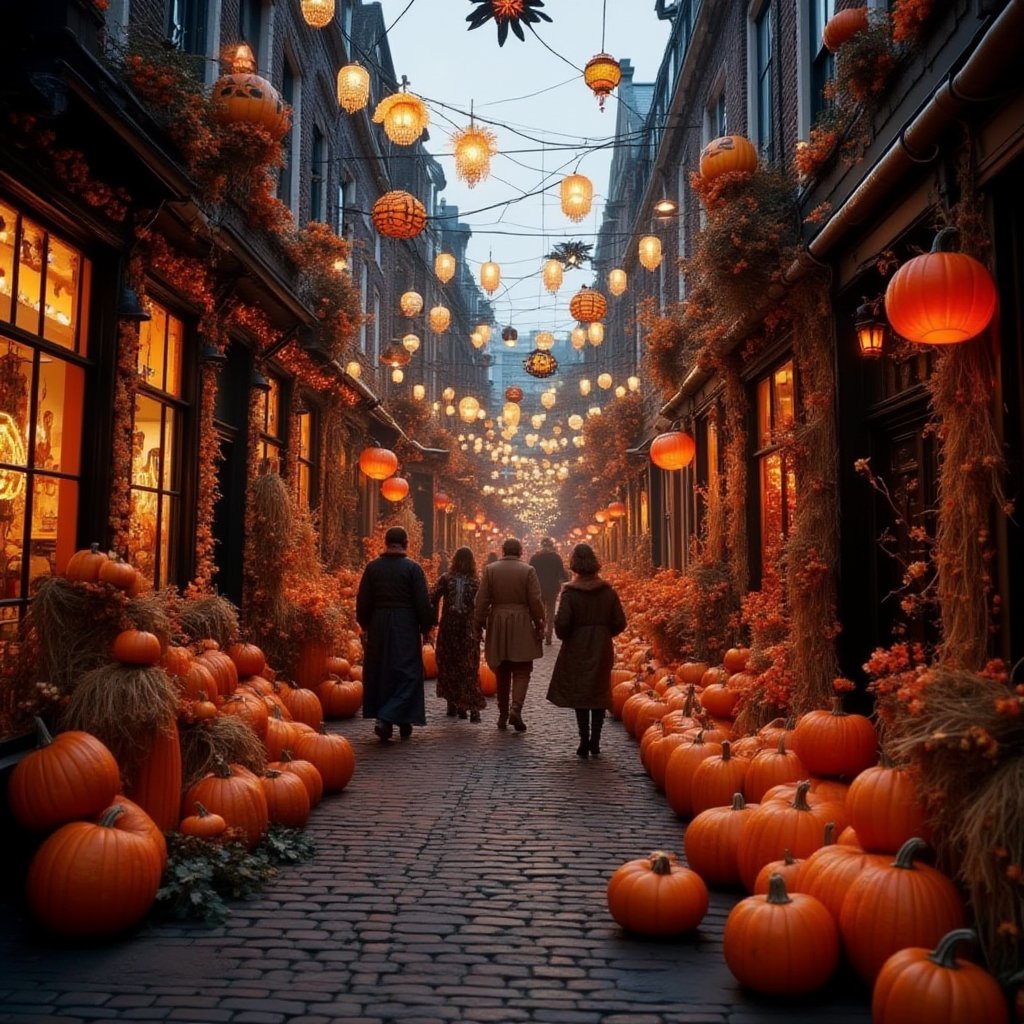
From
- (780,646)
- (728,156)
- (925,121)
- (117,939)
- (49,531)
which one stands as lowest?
(117,939)

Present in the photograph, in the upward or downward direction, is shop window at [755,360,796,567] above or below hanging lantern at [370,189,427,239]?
below

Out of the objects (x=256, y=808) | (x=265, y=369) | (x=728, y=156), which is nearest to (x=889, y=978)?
(x=256, y=808)

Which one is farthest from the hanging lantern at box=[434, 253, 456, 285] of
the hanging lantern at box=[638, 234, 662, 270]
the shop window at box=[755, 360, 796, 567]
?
the shop window at box=[755, 360, 796, 567]

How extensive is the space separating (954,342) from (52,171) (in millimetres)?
5360

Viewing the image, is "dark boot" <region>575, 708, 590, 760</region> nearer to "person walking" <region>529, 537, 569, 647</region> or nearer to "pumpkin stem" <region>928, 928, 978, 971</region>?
"pumpkin stem" <region>928, 928, 978, 971</region>

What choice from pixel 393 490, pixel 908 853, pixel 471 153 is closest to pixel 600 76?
pixel 471 153

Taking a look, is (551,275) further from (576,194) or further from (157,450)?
(157,450)

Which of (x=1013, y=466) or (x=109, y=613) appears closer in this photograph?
(x=1013, y=466)

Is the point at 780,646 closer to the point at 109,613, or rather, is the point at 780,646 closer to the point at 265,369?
the point at 109,613

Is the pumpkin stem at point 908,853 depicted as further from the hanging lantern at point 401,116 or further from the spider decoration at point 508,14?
the hanging lantern at point 401,116

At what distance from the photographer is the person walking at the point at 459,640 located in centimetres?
1038

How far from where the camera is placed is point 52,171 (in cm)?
607

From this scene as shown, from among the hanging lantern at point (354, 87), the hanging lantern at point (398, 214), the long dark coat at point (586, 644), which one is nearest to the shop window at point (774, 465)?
the long dark coat at point (586, 644)

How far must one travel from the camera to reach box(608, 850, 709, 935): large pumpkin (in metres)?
4.25
